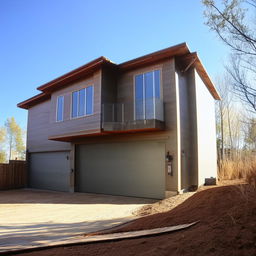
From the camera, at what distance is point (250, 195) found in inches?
145

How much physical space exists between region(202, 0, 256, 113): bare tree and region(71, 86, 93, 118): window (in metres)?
7.11

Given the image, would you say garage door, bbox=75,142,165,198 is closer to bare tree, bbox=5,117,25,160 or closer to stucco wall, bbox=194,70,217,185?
stucco wall, bbox=194,70,217,185

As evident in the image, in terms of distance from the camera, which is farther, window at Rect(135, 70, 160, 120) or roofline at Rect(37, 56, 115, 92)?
roofline at Rect(37, 56, 115, 92)

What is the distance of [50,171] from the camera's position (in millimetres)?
13875

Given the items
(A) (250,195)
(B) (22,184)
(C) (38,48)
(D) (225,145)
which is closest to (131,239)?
(A) (250,195)

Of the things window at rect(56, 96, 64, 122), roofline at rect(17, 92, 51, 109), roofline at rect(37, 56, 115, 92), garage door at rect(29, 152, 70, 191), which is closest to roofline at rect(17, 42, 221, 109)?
roofline at rect(37, 56, 115, 92)

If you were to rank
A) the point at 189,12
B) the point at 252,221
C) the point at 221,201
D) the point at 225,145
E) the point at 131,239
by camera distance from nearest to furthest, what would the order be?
the point at 252,221, the point at 131,239, the point at 221,201, the point at 189,12, the point at 225,145

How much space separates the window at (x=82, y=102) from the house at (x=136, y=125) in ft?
0.18

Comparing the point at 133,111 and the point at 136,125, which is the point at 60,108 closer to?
the point at 133,111

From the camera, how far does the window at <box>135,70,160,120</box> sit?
8883mm

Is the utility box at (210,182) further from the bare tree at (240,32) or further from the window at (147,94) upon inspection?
the bare tree at (240,32)

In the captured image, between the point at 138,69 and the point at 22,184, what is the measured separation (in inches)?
466

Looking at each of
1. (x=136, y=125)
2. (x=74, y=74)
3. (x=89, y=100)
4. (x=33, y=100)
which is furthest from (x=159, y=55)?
(x=33, y=100)

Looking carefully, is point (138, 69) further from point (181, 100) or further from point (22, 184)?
point (22, 184)
